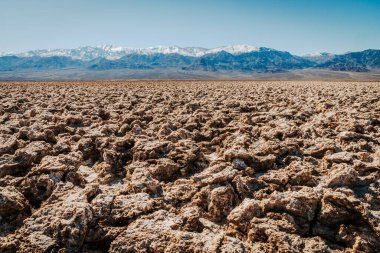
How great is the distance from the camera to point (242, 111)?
8.96m

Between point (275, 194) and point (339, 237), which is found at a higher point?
point (275, 194)

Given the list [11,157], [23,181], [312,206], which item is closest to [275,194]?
[312,206]

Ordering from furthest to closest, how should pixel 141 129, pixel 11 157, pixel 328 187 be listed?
pixel 141 129 < pixel 11 157 < pixel 328 187

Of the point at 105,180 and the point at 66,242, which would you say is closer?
the point at 66,242

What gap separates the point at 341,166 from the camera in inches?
155

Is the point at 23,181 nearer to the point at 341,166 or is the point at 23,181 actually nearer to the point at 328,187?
the point at 328,187

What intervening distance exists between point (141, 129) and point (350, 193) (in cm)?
397

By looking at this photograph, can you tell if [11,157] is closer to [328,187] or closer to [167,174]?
[167,174]

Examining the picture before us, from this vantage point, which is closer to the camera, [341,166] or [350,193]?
[350,193]

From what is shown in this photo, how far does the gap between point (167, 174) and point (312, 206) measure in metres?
1.79

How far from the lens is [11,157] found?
4.29m

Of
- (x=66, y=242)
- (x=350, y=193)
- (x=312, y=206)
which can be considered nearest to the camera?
(x=66, y=242)

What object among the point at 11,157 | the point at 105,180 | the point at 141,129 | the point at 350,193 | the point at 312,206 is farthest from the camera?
the point at 141,129

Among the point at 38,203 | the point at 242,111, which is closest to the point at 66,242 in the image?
the point at 38,203
